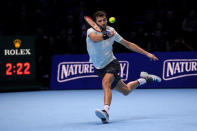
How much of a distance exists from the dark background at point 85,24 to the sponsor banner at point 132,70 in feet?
1.93

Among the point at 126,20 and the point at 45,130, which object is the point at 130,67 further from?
the point at 45,130

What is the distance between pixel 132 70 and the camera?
39.1ft

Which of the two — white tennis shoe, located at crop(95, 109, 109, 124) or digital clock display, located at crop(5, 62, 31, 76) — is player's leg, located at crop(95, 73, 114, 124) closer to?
white tennis shoe, located at crop(95, 109, 109, 124)

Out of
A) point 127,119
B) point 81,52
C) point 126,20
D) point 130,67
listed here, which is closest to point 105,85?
point 127,119

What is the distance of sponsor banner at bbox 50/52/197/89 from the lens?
38.4 feet

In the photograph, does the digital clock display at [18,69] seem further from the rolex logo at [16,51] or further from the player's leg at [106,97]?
the player's leg at [106,97]

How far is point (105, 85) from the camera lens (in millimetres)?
6355

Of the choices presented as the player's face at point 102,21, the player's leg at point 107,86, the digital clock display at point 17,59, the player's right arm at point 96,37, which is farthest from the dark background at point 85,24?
the player's right arm at point 96,37

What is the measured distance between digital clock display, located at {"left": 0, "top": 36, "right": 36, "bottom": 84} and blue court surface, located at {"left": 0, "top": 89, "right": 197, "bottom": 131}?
0.57m

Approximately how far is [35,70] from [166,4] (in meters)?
5.78

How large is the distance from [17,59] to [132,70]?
10.6 feet

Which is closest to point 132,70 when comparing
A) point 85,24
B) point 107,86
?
point 85,24

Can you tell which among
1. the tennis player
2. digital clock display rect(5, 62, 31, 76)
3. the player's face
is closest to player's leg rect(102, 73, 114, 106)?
the tennis player

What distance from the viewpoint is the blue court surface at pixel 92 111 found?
5.84m
